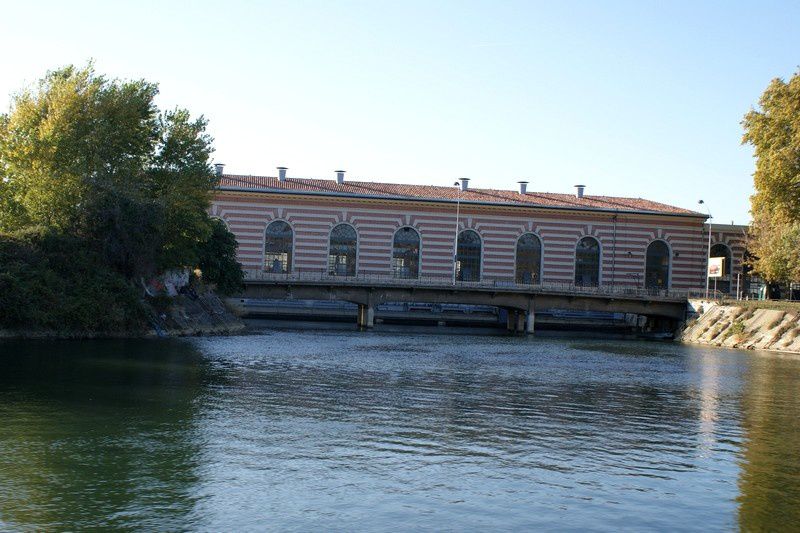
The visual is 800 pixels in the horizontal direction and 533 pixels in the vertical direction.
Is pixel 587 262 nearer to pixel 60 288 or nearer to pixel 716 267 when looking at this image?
pixel 716 267

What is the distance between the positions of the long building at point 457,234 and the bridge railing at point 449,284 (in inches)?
86.6

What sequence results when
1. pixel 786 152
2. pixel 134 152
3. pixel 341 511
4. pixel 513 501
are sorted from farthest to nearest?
pixel 786 152 → pixel 134 152 → pixel 513 501 → pixel 341 511

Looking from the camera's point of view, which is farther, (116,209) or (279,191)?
(279,191)

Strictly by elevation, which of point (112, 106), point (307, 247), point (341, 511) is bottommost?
point (341, 511)

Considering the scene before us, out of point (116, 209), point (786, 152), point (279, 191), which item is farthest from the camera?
point (279, 191)

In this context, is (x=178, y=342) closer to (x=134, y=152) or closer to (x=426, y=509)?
(x=134, y=152)

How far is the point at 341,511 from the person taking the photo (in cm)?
1266

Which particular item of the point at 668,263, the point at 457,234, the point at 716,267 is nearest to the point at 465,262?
the point at 457,234

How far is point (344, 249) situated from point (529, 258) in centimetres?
1694

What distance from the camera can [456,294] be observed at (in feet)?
244

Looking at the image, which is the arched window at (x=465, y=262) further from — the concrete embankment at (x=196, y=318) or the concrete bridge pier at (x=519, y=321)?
the concrete embankment at (x=196, y=318)

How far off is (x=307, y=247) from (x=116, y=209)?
113ft

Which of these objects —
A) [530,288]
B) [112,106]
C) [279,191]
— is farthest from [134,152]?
[530,288]

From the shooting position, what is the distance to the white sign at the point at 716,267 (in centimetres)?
7594
